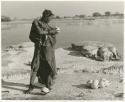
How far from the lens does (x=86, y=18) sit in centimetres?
557

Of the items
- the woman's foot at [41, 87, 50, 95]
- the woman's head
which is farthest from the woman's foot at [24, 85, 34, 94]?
the woman's head

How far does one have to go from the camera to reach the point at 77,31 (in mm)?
5523

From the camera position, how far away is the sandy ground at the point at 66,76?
4793 millimetres

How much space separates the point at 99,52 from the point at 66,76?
61 cm

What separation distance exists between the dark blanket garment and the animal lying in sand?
2.48ft

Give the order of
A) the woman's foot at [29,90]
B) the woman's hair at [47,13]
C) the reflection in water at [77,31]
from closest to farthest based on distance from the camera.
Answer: the woman's hair at [47,13] < the woman's foot at [29,90] < the reflection in water at [77,31]

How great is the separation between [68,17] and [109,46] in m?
0.69

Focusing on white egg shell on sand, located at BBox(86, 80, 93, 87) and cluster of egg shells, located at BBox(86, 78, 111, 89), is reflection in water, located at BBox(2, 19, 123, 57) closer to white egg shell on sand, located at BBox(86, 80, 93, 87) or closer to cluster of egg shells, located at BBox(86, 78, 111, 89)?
cluster of egg shells, located at BBox(86, 78, 111, 89)

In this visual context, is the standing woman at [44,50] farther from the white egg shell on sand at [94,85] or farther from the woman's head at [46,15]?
the white egg shell on sand at [94,85]

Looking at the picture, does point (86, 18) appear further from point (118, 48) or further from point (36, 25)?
point (36, 25)

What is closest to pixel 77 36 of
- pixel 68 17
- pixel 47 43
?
pixel 68 17

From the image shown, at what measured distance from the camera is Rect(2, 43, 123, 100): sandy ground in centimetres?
479

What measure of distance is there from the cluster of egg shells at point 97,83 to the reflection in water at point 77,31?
0.55 metres

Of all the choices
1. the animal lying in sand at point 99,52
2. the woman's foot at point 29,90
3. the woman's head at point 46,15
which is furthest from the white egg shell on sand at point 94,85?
the woman's head at point 46,15
